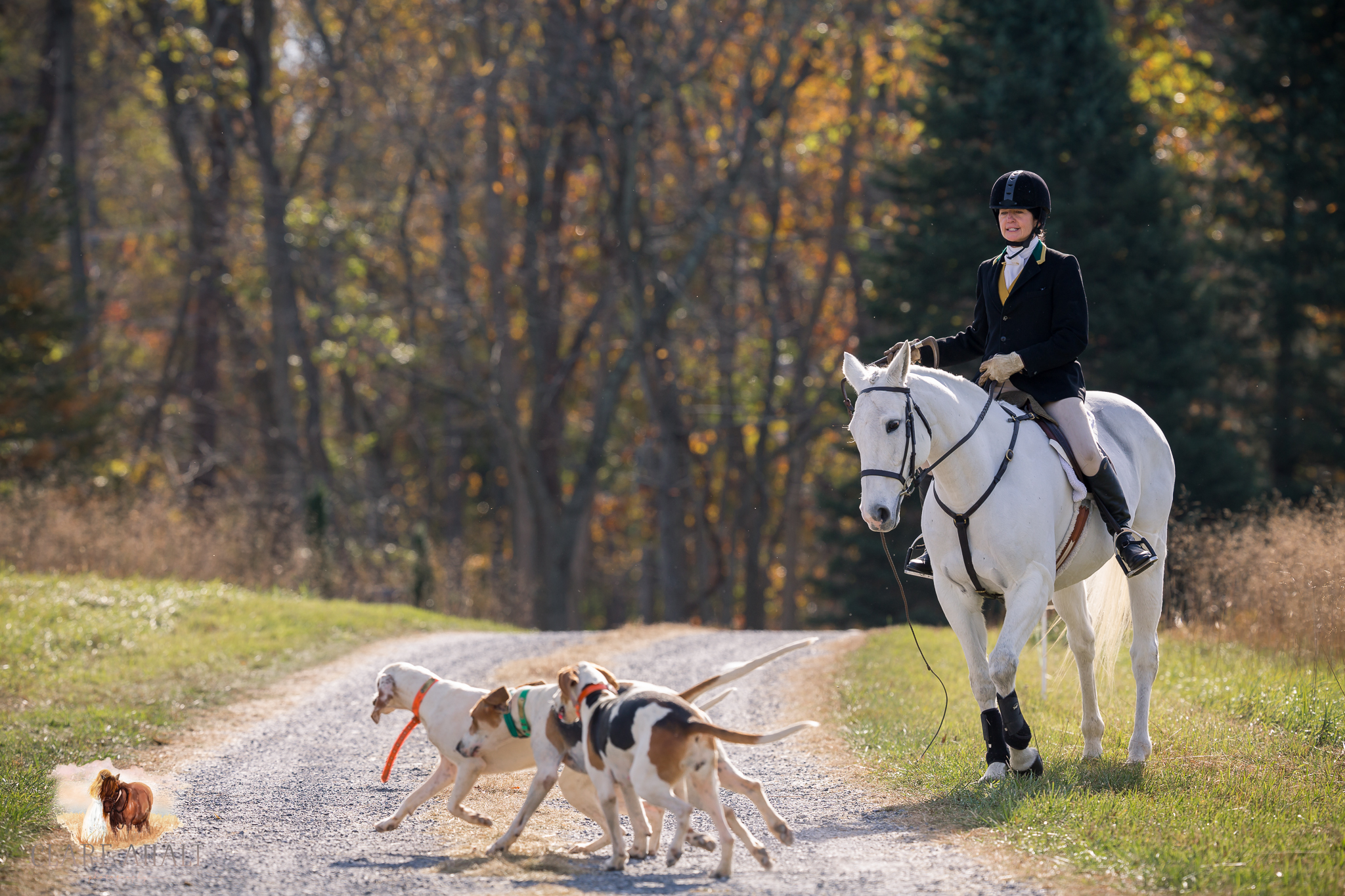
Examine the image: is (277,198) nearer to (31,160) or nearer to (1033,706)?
(31,160)

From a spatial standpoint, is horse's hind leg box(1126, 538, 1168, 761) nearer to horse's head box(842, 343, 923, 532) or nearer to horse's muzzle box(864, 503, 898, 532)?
horse's head box(842, 343, 923, 532)

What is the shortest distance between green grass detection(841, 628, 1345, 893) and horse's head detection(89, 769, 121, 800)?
4.32 metres

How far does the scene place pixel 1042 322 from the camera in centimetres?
787

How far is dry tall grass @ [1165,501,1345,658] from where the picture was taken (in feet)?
32.8

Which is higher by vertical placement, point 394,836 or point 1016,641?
point 1016,641

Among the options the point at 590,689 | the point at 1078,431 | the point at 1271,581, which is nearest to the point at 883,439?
the point at 1078,431

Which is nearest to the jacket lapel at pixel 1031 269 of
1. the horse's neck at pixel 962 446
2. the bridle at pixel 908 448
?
the horse's neck at pixel 962 446

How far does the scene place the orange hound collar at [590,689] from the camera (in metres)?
5.93

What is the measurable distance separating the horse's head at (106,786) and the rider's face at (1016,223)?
595 centimetres

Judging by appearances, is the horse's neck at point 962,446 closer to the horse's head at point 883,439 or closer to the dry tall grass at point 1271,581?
the horse's head at point 883,439

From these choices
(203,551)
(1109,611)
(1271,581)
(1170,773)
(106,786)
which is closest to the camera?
(106,786)

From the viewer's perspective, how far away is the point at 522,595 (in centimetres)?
2377

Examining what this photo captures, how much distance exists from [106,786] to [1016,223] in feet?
20.1

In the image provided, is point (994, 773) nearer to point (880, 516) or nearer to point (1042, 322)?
point (880, 516)
